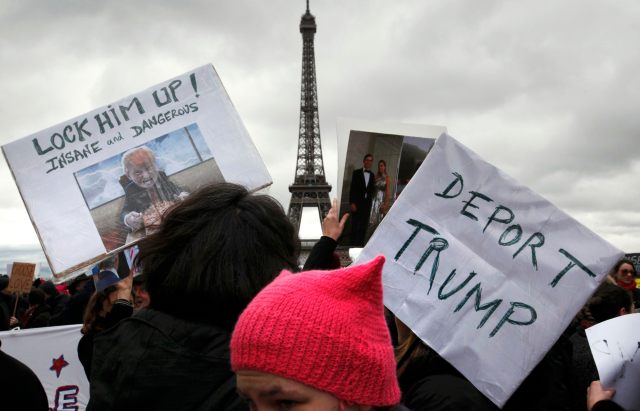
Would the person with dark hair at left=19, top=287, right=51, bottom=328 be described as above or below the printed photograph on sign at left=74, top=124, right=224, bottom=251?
below

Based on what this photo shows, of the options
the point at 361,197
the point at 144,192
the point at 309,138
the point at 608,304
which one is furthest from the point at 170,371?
the point at 309,138

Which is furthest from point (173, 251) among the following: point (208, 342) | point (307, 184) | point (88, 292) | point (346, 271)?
point (307, 184)

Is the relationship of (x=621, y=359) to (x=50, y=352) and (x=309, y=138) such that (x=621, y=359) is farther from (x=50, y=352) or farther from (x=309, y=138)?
(x=309, y=138)

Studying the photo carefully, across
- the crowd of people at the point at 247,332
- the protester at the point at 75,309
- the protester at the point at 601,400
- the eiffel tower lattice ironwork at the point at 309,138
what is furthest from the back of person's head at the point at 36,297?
the eiffel tower lattice ironwork at the point at 309,138

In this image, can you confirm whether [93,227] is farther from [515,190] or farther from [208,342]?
[515,190]

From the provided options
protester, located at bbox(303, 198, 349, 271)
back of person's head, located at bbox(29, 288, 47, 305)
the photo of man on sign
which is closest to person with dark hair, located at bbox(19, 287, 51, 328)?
back of person's head, located at bbox(29, 288, 47, 305)

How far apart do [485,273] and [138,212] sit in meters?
2.05

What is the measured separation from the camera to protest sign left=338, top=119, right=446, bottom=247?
13.4ft

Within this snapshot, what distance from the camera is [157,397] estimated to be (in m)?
1.82

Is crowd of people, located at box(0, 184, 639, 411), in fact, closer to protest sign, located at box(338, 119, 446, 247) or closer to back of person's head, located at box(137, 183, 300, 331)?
back of person's head, located at box(137, 183, 300, 331)

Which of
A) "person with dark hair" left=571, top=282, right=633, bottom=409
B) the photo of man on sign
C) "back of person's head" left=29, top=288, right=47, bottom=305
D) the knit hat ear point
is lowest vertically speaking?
"person with dark hair" left=571, top=282, right=633, bottom=409

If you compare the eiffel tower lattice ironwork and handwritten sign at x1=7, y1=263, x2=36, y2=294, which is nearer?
handwritten sign at x1=7, y1=263, x2=36, y2=294

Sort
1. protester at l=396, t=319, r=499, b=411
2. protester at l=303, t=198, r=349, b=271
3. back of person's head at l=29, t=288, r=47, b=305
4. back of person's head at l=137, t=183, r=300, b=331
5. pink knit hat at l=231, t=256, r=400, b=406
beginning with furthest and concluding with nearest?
back of person's head at l=29, t=288, r=47, b=305 → protester at l=303, t=198, r=349, b=271 → protester at l=396, t=319, r=499, b=411 → back of person's head at l=137, t=183, r=300, b=331 → pink knit hat at l=231, t=256, r=400, b=406

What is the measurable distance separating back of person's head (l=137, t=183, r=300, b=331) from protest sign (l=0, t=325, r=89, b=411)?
175 inches
